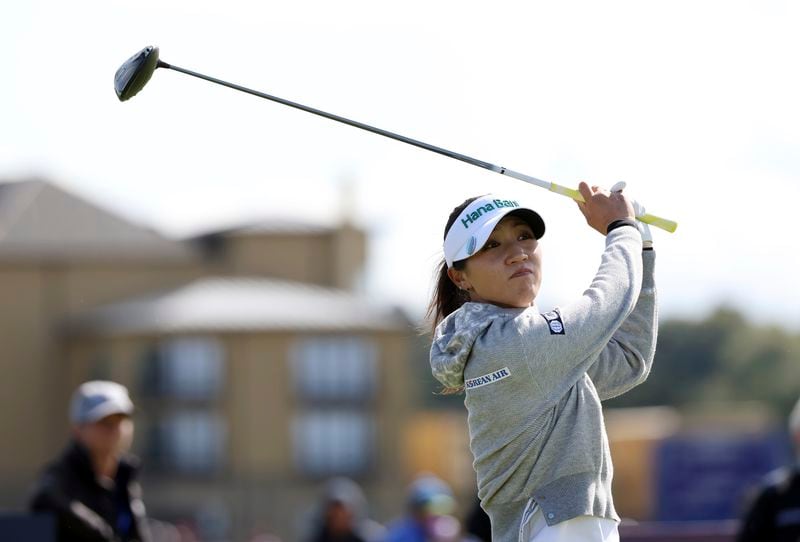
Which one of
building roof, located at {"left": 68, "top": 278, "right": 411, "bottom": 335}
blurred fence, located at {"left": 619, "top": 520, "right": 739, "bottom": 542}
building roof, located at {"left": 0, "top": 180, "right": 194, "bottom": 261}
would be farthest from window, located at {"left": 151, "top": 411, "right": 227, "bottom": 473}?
blurred fence, located at {"left": 619, "top": 520, "right": 739, "bottom": 542}

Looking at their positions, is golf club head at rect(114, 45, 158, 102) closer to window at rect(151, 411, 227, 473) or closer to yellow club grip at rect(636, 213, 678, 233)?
yellow club grip at rect(636, 213, 678, 233)

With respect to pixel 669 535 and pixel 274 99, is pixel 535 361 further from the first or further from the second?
pixel 669 535

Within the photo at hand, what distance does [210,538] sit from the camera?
Result: 5484 centimetres

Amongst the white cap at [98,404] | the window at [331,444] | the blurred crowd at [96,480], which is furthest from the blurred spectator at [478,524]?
the window at [331,444]

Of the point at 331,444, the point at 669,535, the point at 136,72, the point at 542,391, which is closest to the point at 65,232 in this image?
the point at 331,444

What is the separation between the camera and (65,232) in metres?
59.6

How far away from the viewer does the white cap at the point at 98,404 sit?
270 inches

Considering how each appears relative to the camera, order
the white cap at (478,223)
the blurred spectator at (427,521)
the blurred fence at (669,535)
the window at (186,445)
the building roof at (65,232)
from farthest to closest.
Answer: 1. the building roof at (65,232)
2. the window at (186,445)
3. the blurred spectator at (427,521)
4. the blurred fence at (669,535)
5. the white cap at (478,223)

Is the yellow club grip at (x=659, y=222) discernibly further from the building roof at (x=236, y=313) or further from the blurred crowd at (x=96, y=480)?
the building roof at (x=236, y=313)

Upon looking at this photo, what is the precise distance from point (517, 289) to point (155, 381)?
53.7m

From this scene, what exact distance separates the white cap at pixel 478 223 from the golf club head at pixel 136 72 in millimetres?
1123

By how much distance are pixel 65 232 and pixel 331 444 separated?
12528mm

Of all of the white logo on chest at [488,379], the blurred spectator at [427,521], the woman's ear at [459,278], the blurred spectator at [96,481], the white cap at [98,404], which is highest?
the woman's ear at [459,278]

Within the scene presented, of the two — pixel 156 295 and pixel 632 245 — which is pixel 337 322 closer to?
pixel 156 295
